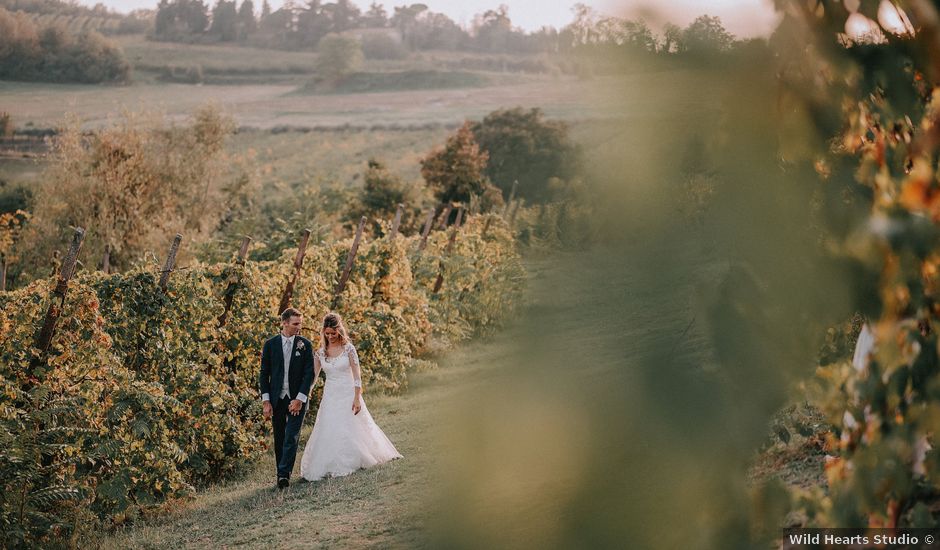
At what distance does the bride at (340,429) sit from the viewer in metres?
8.38

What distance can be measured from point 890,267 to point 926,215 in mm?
56

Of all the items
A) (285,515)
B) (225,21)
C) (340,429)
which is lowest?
(285,515)

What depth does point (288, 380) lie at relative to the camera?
319 inches

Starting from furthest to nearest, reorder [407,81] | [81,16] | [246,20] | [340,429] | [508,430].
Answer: [246,20], [407,81], [81,16], [340,429], [508,430]

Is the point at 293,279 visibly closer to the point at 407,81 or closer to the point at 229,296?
the point at 229,296

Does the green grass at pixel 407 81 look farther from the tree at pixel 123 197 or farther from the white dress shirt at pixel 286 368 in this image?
the white dress shirt at pixel 286 368

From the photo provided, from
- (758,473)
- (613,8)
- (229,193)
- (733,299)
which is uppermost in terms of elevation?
(613,8)

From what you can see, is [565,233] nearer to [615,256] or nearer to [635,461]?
[615,256]

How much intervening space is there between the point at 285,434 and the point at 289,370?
1.92ft

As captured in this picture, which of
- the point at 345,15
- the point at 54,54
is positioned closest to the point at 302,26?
the point at 345,15

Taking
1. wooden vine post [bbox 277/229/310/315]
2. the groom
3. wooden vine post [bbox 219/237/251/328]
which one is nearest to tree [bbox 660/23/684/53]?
the groom

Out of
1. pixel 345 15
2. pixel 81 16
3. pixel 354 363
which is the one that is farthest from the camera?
pixel 345 15

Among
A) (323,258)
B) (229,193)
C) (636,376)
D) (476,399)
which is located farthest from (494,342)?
(229,193)

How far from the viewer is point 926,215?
0.82 m
